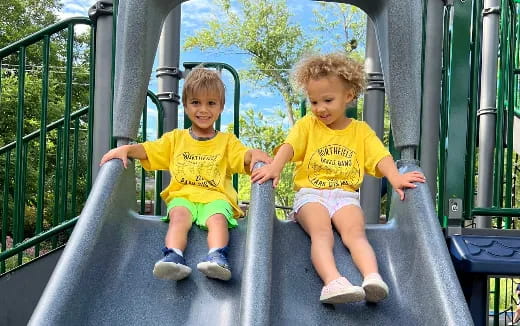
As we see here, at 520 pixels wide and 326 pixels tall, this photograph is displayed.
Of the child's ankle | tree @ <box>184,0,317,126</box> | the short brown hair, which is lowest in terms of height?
the child's ankle

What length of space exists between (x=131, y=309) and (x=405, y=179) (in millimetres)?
1150

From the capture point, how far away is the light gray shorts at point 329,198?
96.5 inches

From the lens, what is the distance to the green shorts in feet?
8.16

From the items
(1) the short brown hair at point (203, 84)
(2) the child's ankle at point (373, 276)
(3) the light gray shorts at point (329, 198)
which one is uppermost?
(1) the short brown hair at point (203, 84)

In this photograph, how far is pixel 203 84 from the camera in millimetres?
2637

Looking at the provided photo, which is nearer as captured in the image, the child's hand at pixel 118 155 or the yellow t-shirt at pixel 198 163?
the child's hand at pixel 118 155

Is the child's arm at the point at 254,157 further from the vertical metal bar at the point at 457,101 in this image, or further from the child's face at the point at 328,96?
the vertical metal bar at the point at 457,101

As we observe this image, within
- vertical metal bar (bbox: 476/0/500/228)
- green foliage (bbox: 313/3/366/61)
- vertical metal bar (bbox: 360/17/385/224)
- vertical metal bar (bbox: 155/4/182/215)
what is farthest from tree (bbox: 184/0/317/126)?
vertical metal bar (bbox: 360/17/385/224)

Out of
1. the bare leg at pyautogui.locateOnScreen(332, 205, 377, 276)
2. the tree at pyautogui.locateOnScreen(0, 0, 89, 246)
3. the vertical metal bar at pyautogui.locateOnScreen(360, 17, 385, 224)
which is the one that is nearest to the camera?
the bare leg at pyautogui.locateOnScreen(332, 205, 377, 276)

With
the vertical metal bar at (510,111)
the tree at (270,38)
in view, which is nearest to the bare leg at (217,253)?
the vertical metal bar at (510,111)

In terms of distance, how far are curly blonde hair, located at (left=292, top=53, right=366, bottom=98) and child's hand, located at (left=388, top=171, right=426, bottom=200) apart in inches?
18.6

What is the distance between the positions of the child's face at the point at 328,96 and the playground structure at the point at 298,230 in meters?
0.22

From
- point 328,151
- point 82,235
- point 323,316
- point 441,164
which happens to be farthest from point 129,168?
point 441,164

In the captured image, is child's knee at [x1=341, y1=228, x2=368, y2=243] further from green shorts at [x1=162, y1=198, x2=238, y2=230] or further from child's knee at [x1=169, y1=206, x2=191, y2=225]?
child's knee at [x1=169, y1=206, x2=191, y2=225]
